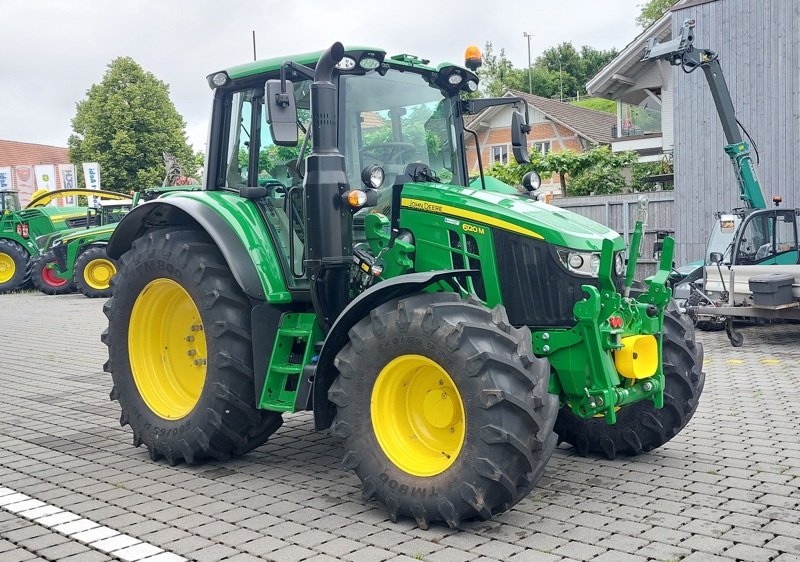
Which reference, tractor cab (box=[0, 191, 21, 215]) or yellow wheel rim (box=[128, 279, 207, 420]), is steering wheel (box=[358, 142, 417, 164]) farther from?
tractor cab (box=[0, 191, 21, 215])

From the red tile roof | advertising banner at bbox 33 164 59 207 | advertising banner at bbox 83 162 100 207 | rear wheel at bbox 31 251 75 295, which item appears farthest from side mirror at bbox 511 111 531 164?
the red tile roof

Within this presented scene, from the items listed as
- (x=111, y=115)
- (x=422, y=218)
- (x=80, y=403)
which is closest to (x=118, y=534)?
(x=422, y=218)

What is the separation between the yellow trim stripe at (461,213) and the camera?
16.8ft

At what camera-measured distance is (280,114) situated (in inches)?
200

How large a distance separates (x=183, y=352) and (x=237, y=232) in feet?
3.88

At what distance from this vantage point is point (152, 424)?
6.14 metres

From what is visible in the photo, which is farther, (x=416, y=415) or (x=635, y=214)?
(x=635, y=214)

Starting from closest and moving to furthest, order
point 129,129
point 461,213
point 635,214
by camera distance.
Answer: point 461,213
point 635,214
point 129,129

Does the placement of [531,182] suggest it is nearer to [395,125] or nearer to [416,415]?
[395,125]

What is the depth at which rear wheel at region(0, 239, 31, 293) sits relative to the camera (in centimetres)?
2398

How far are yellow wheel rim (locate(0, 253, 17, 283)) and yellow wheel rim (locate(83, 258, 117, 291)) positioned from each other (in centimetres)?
361

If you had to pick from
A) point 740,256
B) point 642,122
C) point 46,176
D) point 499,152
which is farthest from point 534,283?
point 46,176

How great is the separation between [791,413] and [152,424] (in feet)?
16.6

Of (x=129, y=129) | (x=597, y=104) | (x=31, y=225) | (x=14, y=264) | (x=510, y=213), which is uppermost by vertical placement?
(x=597, y=104)
